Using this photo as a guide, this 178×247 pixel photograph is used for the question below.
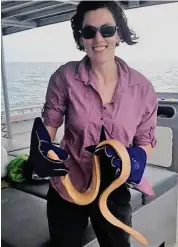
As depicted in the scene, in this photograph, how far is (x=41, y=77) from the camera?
3.29 ft

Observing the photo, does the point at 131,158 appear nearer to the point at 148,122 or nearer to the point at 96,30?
the point at 148,122

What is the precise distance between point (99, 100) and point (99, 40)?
0.58ft

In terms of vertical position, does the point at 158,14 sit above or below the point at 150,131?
above

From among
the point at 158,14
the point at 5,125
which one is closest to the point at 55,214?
the point at 5,125

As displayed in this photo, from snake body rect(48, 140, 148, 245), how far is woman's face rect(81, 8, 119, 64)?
0.85ft

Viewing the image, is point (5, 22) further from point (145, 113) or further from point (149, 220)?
point (149, 220)

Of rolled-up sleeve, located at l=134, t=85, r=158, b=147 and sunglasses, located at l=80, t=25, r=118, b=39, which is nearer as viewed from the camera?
sunglasses, located at l=80, t=25, r=118, b=39

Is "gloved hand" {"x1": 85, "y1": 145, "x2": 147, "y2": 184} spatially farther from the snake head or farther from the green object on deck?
the green object on deck

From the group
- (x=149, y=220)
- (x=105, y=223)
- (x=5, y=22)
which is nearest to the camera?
(x=5, y=22)

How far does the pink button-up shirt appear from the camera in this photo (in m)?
0.97

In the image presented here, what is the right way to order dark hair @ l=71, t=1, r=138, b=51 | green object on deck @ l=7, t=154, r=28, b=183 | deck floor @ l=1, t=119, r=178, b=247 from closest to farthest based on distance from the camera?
dark hair @ l=71, t=1, r=138, b=51 → deck floor @ l=1, t=119, r=178, b=247 → green object on deck @ l=7, t=154, r=28, b=183

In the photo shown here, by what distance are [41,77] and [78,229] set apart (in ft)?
1.74

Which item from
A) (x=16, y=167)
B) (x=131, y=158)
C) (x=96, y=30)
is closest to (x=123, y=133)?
(x=131, y=158)

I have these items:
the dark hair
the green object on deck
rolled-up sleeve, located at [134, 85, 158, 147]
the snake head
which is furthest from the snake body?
the dark hair
